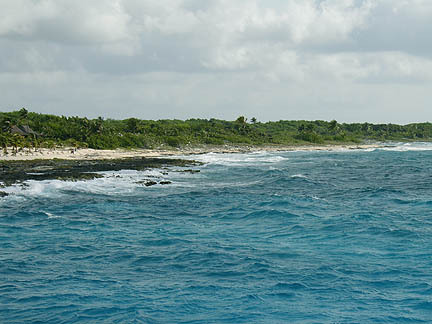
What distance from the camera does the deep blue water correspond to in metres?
13.1

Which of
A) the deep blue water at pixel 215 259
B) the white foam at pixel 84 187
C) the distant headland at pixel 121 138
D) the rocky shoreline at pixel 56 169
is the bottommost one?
the deep blue water at pixel 215 259

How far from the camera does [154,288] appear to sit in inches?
580

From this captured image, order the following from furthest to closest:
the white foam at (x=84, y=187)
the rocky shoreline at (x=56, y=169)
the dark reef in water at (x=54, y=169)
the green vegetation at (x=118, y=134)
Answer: the green vegetation at (x=118, y=134) < the dark reef in water at (x=54, y=169) < the rocky shoreline at (x=56, y=169) < the white foam at (x=84, y=187)

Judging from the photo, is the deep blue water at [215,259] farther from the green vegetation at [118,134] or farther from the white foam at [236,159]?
the green vegetation at [118,134]

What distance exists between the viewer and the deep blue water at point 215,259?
1313cm

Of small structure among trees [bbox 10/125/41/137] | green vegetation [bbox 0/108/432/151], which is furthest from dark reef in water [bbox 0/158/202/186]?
small structure among trees [bbox 10/125/41/137]

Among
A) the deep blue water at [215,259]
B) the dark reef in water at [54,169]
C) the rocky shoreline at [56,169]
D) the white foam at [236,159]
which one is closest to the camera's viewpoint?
the deep blue water at [215,259]

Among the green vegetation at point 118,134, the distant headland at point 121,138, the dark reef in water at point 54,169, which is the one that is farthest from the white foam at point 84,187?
the green vegetation at point 118,134

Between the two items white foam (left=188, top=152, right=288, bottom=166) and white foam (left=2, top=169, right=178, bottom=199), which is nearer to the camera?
white foam (left=2, top=169, right=178, bottom=199)

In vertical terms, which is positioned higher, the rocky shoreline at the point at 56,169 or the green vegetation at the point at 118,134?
the green vegetation at the point at 118,134

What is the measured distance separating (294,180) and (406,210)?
1771 centimetres

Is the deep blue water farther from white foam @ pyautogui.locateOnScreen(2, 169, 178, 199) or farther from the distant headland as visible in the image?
the distant headland

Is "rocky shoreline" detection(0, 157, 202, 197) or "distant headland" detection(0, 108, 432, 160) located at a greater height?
"distant headland" detection(0, 108, 432, 160)

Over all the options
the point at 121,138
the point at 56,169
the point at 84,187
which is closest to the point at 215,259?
the point at 84,187
